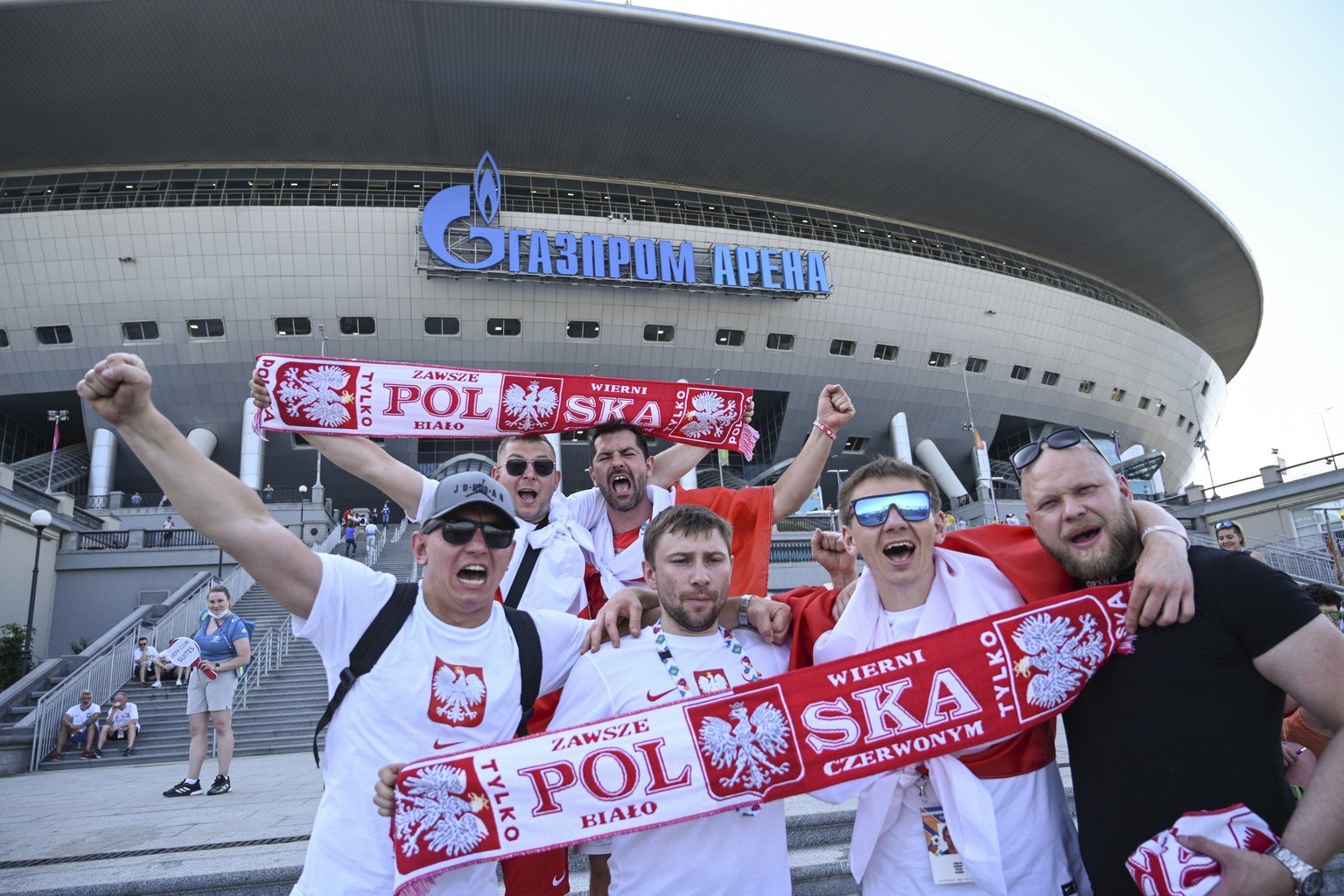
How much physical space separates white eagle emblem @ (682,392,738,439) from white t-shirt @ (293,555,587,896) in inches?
148

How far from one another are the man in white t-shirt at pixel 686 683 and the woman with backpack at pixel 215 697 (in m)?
7.19

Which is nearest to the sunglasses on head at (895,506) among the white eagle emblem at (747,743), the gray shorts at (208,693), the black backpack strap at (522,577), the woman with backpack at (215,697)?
the white eagle emblem at (747,743)

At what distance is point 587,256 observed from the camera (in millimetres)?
36125

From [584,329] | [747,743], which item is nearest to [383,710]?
[747,743]

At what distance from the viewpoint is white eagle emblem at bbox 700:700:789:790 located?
10.3ft

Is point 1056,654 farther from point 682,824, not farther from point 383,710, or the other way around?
point 383,710

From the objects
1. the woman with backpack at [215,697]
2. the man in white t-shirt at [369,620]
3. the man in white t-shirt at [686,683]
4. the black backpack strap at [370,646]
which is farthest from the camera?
the woman with backpack at [215,697]

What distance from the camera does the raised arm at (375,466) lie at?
4504 mm

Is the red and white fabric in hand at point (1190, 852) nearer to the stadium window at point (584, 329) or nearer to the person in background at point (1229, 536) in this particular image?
the person in background at point (1229, 536)

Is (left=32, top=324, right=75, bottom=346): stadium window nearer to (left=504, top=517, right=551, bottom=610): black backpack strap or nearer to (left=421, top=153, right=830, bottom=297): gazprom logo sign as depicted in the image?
(left=421, top=153, right=830, bottom=297): gazprom logo sign

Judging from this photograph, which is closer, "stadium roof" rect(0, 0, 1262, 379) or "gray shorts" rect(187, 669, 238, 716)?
"gray shorts" rect(187, 669, 238, 716)

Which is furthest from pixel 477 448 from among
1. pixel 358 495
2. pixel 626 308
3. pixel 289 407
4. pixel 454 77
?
pixel 289 407

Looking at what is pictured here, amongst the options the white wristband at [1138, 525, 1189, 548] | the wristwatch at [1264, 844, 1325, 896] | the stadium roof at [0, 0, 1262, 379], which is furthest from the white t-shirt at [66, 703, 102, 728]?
the stadium roof at [0, 0, 1262, 379]

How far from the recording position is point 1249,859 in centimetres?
242
